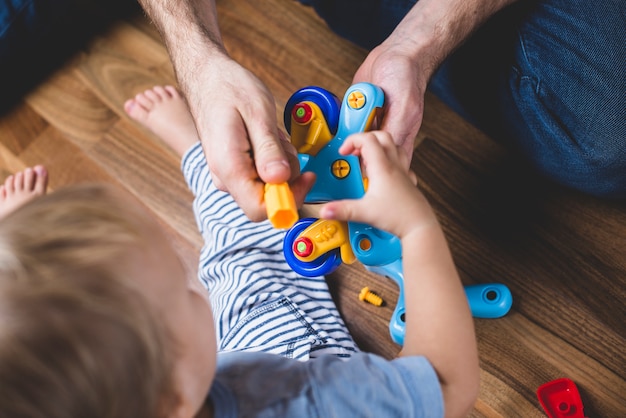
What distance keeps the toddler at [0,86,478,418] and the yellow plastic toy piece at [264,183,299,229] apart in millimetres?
40

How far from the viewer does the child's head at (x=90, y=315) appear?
42 centimetres

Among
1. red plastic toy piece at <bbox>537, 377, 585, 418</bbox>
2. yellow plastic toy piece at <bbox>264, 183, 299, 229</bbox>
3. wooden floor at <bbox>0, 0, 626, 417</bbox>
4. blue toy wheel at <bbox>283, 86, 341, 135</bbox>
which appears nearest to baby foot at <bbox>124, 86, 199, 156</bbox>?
wooden floor at <bbox>0, 0, 626, 417</bbox>

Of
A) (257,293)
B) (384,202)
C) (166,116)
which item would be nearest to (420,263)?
(384,202)

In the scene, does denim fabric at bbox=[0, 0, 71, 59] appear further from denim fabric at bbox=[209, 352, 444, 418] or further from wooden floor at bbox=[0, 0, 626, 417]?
denim fabric at bbox=[209, 352, 444, 418]

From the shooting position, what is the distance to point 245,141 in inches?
24.8

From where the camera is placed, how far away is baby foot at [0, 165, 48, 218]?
100 cm

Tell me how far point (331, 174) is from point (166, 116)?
0.44 meters

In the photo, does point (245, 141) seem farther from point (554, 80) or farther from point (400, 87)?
point (554, 80)

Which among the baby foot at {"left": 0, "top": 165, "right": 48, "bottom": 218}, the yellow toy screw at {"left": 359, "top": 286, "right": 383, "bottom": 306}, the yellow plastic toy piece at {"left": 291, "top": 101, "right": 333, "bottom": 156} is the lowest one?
the yellow toy screw at {"left": 359, "top": 286, "right": 383, "bottom": 306}

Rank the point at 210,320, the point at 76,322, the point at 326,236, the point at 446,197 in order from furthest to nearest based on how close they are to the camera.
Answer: the point at 446,197, the point at 326,236, the point at 210,320, the point at 76,322

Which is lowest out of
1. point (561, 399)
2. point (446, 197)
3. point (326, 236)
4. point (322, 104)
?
point (561, 399)

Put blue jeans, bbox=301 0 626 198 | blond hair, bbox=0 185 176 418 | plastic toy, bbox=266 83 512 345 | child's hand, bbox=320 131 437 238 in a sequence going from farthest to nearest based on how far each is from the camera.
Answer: blue jeans, bbox=301 0 626 198 → plastic toy, bbox=266 83 512 345 → child's hand, bbox=320 131 437 238 → blond hair, bbox=0 185 176 418

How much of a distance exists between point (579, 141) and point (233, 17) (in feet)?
2.19

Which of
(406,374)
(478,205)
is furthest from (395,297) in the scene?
(406,374)
